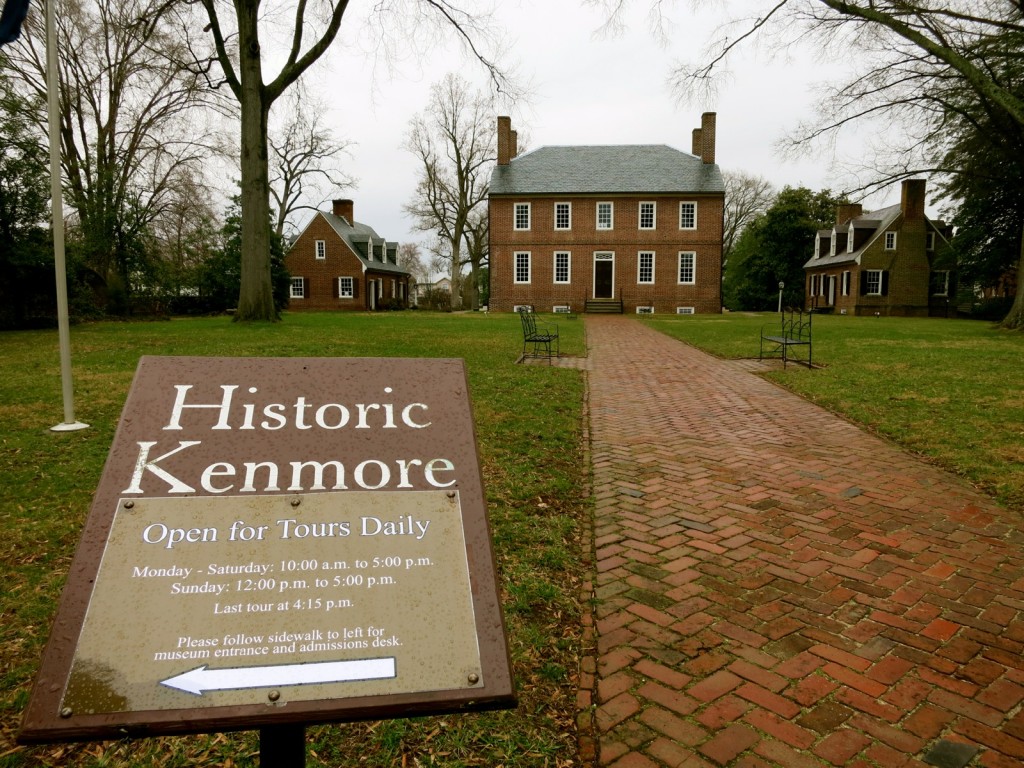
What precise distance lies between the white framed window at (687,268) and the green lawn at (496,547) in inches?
1177

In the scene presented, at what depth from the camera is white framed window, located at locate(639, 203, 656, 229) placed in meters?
38.7

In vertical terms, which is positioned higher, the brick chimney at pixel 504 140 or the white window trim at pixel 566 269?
the brick chimney at pixel 504 140

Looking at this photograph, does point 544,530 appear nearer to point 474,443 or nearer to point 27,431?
point 474,443

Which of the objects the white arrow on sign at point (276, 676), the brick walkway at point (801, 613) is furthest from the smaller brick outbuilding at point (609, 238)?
the white arrow on sign at point (276, 676)

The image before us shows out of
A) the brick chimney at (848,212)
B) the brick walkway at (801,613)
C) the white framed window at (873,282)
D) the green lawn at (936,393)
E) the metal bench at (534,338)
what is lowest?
the brick walkway at (801,613)

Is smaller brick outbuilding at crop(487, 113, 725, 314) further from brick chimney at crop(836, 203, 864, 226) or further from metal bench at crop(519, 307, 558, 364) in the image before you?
metal bench at crop(519, 307, 558, 364)

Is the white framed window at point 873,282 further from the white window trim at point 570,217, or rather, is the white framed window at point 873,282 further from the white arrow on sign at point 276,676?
the white arrow on sign at point 276,676

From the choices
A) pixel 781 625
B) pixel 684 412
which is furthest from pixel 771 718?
pixel 684 412

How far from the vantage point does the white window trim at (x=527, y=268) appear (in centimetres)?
3928

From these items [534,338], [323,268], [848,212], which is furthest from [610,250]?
[534,338]

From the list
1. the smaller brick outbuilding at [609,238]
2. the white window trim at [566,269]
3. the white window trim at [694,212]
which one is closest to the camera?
the white window trim at [694,212]

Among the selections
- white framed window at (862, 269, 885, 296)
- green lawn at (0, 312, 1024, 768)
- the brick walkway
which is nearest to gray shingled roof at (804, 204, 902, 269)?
white framed window at (862, 269, 885, 296)

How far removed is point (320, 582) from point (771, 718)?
187 cm

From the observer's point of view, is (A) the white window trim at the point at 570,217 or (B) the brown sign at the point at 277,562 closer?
(B) the brown sign at the point at 277,562
